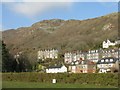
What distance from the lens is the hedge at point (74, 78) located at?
29.3 meters

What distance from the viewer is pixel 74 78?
1334 inches

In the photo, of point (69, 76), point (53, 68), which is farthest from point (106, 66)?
point (69, 76)

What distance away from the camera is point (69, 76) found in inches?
1369

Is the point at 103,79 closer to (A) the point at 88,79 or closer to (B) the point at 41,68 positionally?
(A) the point at 88,79

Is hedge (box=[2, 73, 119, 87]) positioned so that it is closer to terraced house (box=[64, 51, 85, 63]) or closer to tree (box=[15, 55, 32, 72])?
tree (box=[15, 55, 32, 72])

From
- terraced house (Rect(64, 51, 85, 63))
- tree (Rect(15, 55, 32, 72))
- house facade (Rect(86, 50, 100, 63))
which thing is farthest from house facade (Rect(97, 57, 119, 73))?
terraced house (Rect(64, 51, 85, 63))

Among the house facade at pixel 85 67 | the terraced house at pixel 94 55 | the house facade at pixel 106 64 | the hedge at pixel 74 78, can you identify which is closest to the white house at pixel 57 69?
the house facade at pixel 85 67

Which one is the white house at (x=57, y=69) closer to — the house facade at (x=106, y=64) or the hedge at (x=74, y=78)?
the house facade at (x=106, y=64)

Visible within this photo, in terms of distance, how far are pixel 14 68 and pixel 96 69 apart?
96.2 feet

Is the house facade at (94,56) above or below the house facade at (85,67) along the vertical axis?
above

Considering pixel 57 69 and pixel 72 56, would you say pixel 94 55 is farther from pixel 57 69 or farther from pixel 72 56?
pixel 57 69

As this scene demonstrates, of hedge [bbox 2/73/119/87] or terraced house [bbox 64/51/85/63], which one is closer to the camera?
hedge [bbox 2/73/119/87]

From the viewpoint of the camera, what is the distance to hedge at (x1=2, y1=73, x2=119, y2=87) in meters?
29.3

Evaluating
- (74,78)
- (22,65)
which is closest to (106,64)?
(22,65)
